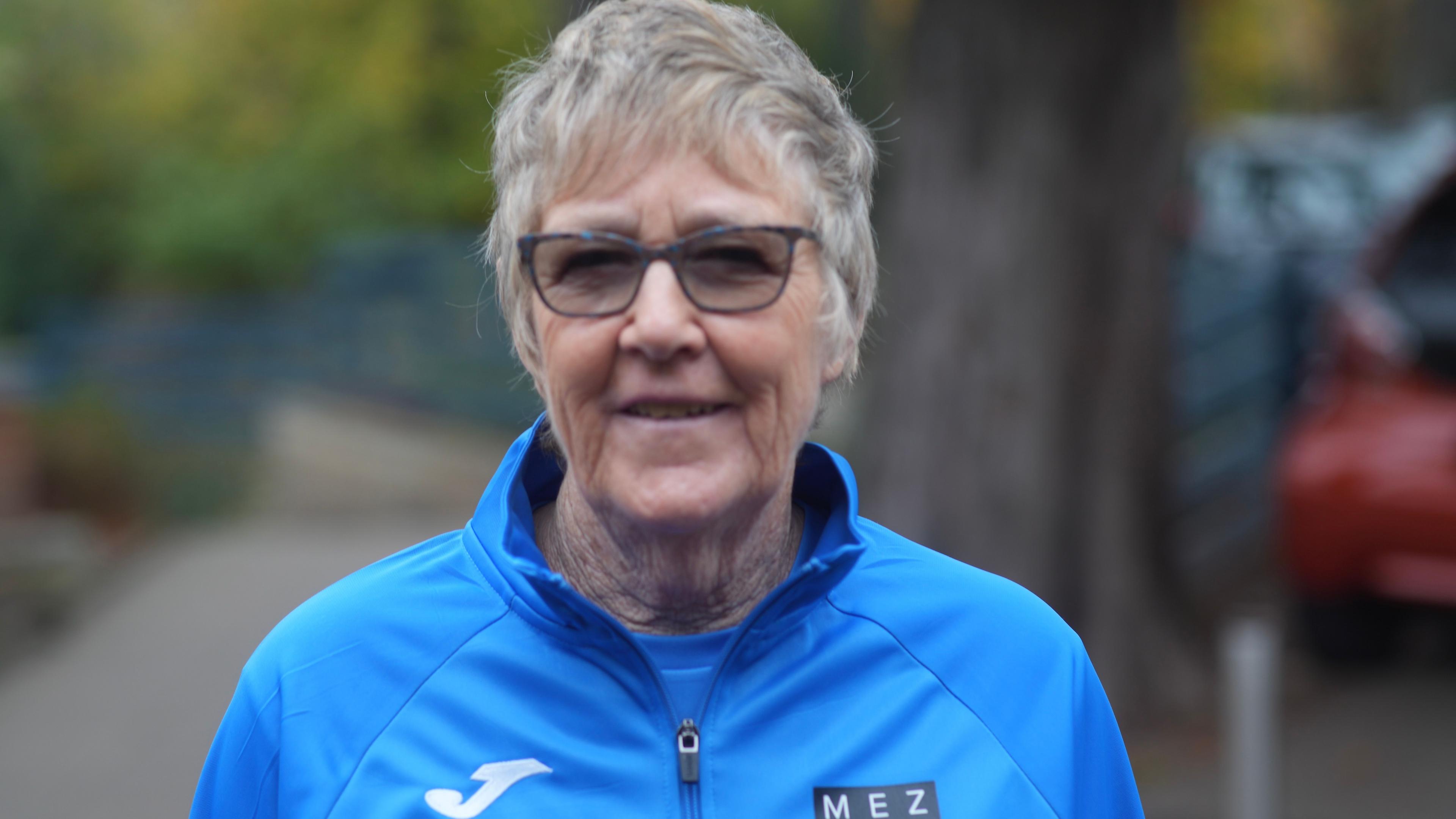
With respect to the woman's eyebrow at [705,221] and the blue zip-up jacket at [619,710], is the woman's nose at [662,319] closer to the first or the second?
the woman's eyebrow at [705,221]

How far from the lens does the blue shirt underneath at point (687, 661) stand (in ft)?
6.09

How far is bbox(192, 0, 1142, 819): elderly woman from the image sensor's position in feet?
5.90

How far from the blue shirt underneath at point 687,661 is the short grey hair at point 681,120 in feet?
1.35

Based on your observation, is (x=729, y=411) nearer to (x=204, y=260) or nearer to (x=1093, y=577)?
(x=1093, y=577)

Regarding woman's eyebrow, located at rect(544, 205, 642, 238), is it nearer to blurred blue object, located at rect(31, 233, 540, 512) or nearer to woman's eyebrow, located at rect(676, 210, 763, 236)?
woman's eyebrow, located at rect(676, 210, 763, 236)

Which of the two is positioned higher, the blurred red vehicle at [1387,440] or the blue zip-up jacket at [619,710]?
the blue zip-up jacket at [619,710]

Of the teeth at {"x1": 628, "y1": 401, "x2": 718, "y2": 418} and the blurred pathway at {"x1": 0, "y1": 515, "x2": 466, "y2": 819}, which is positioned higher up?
the teeth at {"x1": 628, "y1": 401, "x2": 718, "y2": 418}

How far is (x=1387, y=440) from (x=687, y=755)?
4317mm

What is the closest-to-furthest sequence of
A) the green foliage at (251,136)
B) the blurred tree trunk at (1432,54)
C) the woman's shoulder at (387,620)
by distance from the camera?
the woman's shoulder at (387,620), the green foliage at (251,136), the blurred tree trunk at (1432,54)

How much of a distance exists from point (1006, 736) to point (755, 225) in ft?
2.42

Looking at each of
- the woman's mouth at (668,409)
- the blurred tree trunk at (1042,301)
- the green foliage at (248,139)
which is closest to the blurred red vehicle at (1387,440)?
the blurred tree trunk at (1042,301)

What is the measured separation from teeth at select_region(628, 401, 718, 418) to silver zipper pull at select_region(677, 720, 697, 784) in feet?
1.25

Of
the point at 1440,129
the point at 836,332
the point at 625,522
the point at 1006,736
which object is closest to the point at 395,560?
the point at 625,522

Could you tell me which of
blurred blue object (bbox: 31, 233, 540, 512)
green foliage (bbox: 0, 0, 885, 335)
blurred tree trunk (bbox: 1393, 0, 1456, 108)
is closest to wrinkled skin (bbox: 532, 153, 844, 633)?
blurred blue object (bbox: 31, 233, 540, 512)
